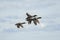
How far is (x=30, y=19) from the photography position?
1834 inches

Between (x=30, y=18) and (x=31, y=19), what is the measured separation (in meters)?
1.70

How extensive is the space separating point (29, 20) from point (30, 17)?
229cm

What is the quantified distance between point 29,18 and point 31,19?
5.52 feet

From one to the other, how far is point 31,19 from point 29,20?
680 millimetres

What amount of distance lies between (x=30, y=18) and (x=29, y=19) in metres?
1.43

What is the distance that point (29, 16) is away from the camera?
1757 inches

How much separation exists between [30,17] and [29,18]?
0.90 m

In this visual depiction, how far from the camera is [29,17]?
4419cm

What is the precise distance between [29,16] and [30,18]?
63 centimetres

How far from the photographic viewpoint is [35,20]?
4656 centimetres

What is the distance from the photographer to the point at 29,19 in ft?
151

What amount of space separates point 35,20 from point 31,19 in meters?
1.18

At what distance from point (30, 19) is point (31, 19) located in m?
0.32

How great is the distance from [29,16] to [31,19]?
2.06 metres
